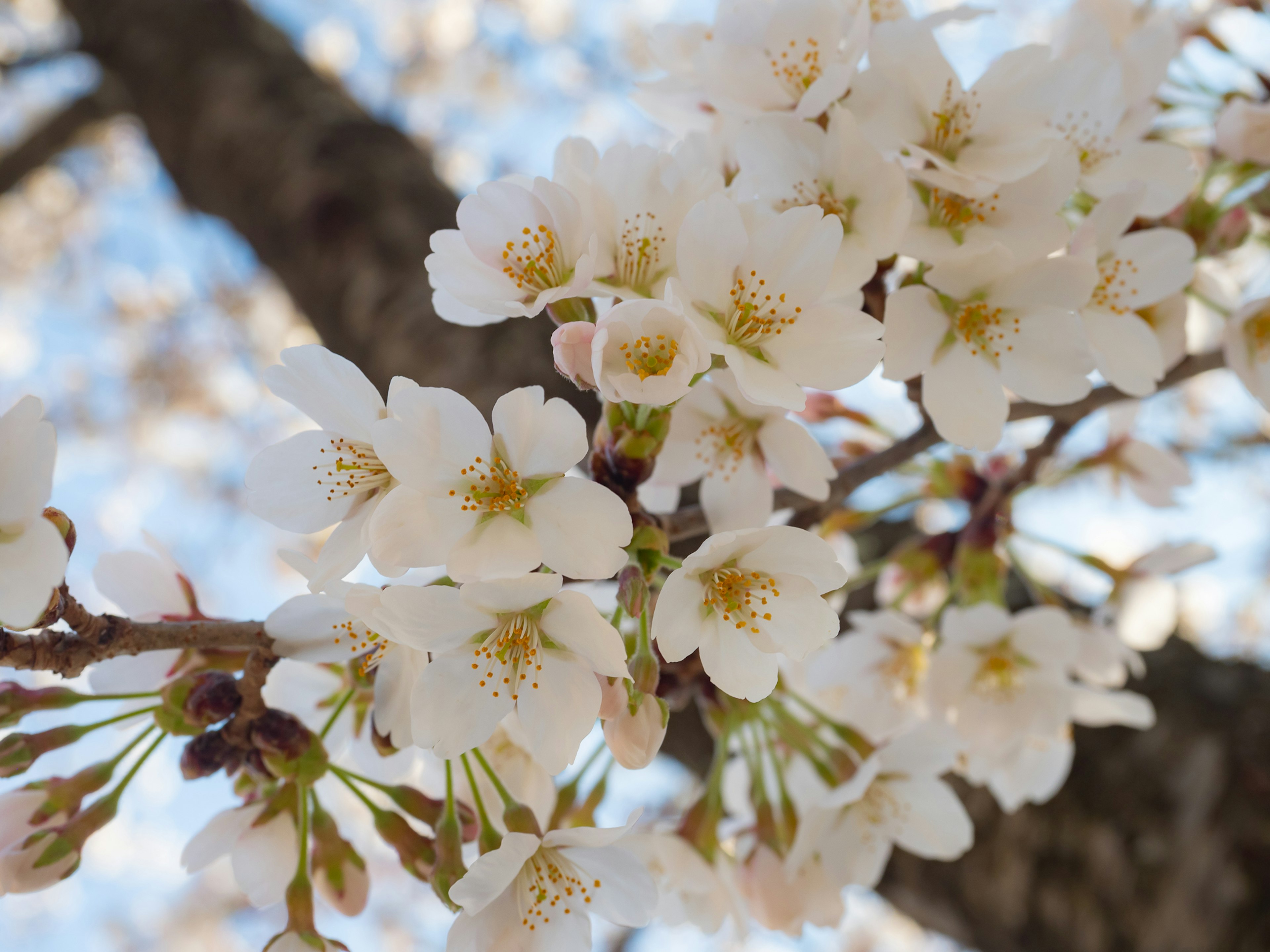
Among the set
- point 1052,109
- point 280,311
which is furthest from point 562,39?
point 1052,109

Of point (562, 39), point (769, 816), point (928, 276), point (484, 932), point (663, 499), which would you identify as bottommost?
point (562, 39)

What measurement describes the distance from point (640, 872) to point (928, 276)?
55 centimetres

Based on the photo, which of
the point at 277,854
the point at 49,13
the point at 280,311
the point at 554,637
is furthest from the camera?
the point at 49,13

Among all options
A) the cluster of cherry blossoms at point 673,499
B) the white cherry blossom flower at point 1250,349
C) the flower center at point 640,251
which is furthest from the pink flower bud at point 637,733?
the white cherry blossom flower at point 1250,349

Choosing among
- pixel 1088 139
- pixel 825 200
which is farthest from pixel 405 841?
pixel 1088 139

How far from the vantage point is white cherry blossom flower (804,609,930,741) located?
1058mm

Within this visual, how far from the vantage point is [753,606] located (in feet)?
2.26

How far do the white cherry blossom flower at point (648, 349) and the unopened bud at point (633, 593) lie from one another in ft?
0.41

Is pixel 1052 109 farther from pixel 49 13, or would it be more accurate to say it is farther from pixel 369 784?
pixel 49 13

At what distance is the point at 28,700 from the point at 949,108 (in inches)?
37.8

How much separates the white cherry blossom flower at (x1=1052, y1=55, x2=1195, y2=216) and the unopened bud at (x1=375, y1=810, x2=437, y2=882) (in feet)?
2.87

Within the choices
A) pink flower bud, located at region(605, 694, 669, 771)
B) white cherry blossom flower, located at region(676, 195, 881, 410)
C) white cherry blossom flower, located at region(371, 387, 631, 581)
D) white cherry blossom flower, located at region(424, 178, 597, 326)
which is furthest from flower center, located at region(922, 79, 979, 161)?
pink flower bud, located at region(605, 694, 669, 771)

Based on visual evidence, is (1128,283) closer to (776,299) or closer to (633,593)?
(776,299)

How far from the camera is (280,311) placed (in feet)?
17.6
